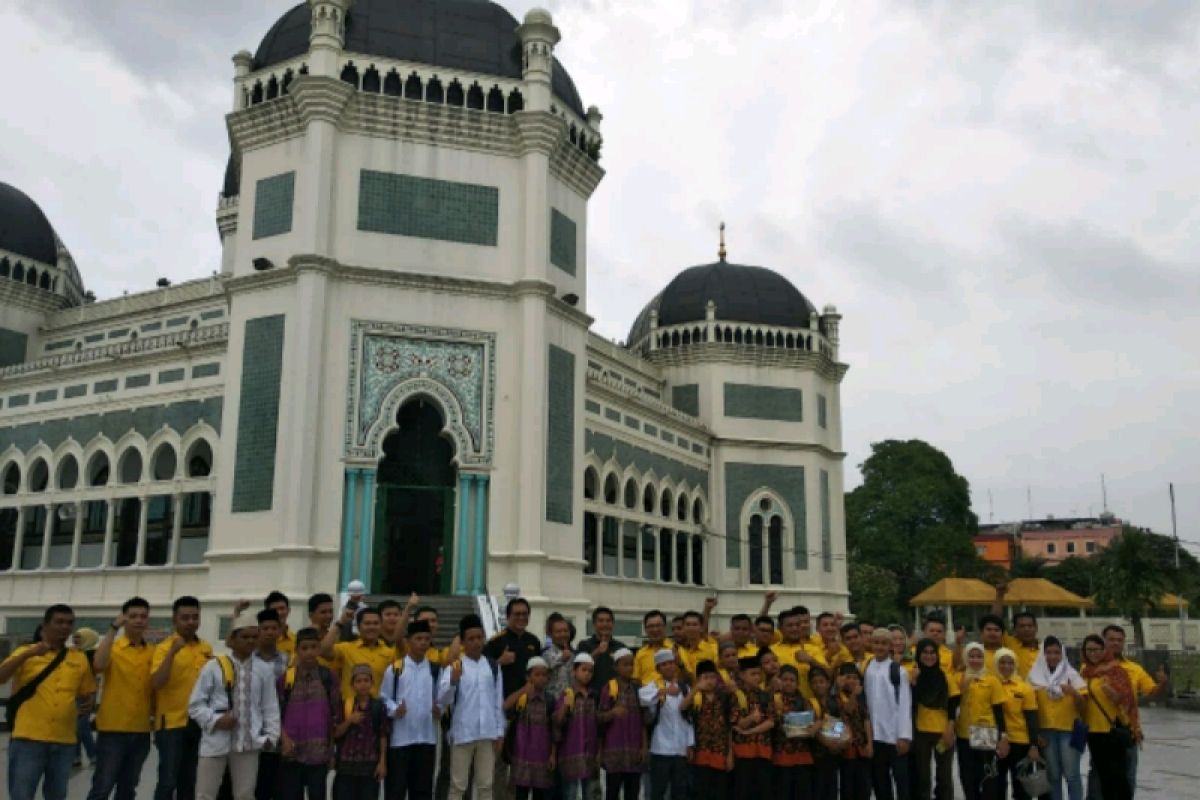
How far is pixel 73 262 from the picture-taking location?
31547mm

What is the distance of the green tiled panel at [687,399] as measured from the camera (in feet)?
111

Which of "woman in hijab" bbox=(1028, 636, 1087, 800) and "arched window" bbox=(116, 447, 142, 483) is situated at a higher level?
"arched window" bbox=(116, 447, 142, 483)

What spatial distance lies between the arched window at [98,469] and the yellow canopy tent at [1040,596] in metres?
31.2

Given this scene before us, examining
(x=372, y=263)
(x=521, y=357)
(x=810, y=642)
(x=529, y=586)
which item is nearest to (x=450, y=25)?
(x=372, y=263)

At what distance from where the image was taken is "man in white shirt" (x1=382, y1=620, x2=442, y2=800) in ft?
26.1

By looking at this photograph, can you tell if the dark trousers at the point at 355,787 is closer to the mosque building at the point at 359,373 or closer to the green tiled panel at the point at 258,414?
the mosque building at the point at 359,373

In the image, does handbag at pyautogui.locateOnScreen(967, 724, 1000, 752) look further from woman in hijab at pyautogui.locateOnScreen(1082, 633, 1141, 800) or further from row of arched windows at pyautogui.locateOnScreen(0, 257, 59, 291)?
row of arched windows at pyautogui.locateOnScreen(0, 257, 59, 291)

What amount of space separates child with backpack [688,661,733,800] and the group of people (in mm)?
17

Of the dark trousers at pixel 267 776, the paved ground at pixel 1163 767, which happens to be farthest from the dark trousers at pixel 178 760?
the paved ground at pixel 1163 767

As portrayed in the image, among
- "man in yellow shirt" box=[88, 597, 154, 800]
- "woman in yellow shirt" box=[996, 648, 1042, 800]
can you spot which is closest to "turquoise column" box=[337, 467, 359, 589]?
"man in yellow shirt" box=[88, 597, 154, 800]

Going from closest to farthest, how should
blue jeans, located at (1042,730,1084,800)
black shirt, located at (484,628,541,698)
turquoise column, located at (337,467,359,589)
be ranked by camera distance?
black shirt, located at (484,628,541,698)
blue jeans, located at (1042,730,1084,800)
turquoise column, located at (337,467,359,589)

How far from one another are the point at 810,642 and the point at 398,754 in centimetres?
419

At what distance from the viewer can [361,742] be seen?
25.2 ft

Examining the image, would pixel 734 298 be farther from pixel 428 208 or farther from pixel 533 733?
pixel 533 733
